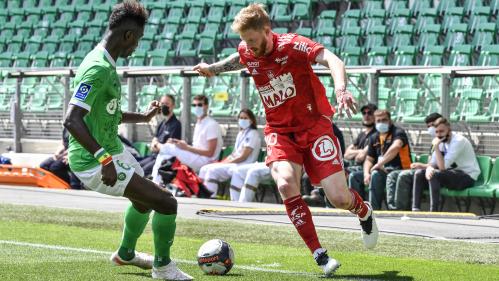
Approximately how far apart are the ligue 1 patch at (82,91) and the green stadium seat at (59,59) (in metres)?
22.7

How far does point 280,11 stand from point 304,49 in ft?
61.4

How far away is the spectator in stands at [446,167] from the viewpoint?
1548 cm

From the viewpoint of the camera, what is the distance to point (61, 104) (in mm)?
22000

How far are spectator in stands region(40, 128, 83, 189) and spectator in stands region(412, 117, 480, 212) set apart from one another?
22.3ft

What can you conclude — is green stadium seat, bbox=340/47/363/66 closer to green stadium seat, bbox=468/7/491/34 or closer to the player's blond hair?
green stadium seat, bbox=468/7/491/34

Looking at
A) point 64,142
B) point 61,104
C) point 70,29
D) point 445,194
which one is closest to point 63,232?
point 445,194

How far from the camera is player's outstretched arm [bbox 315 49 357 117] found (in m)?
7.90

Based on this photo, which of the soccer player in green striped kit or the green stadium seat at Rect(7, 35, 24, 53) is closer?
the soccer player in green striped kit

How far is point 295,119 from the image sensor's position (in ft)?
29.3

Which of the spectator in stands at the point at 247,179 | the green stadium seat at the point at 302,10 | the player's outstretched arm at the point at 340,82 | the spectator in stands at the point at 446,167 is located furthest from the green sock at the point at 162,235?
the green stadium seat at the point at 302,10

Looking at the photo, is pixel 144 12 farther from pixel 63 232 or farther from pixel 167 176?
pixel 167 176

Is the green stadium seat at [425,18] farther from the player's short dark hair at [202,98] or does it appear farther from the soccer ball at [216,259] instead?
the soccer ball at [216,259]

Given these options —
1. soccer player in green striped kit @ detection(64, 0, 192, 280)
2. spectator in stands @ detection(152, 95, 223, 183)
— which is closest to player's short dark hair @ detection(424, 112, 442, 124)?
spectator in stands @ detection(152, 95, 223, 183)

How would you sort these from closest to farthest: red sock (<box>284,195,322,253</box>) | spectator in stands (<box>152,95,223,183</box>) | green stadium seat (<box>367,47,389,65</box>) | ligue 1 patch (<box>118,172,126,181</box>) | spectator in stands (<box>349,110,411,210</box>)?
1. ligue 1 patch (<box>118,172,126,181</box>)
2. red sock (<box>284,195,322,253</box>)
3. spectator in stands (<box>349,110,411,210</box>)
4. spectator in stands (<box>152,95,223,183</box>)
5. green stadium seat (<box>367,47,389,65</box>)
